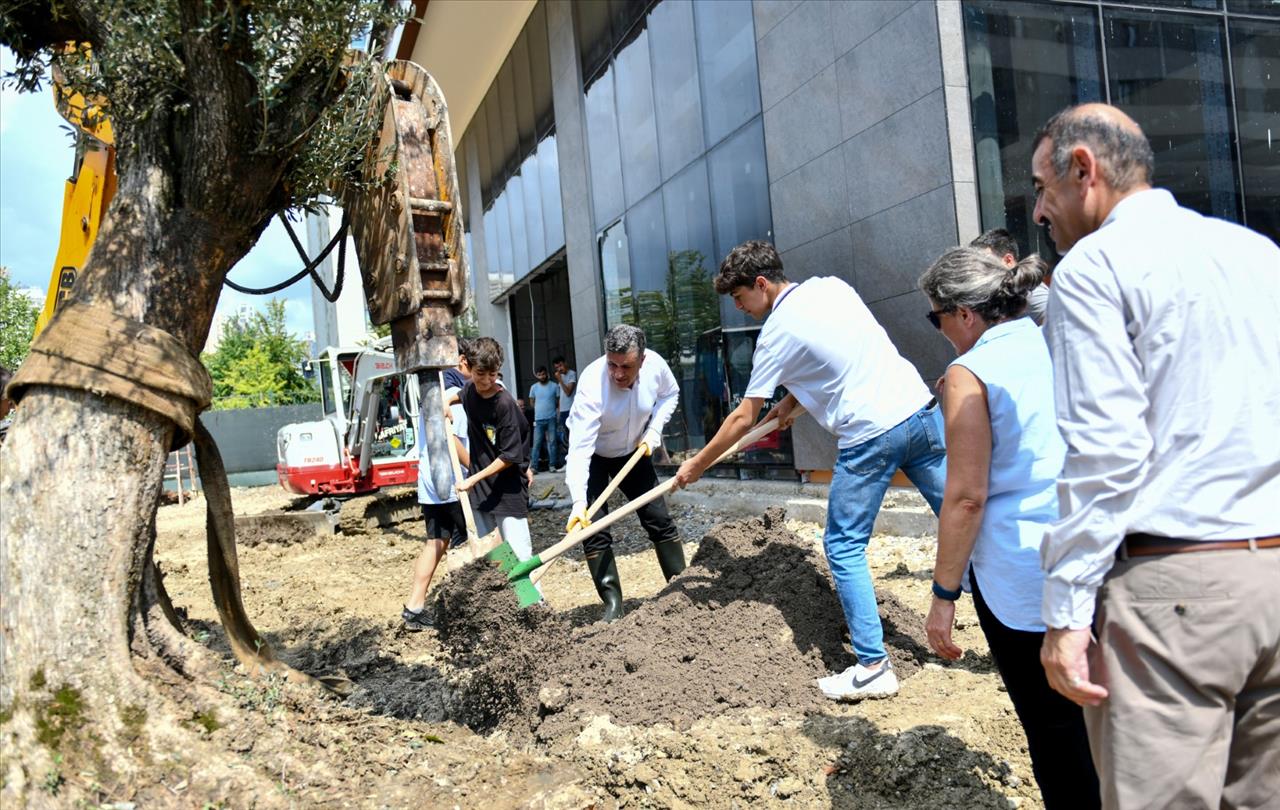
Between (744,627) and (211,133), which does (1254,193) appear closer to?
(744,627)

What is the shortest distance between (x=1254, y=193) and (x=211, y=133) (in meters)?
7.81

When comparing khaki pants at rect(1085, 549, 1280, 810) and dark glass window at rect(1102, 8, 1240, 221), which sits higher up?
dark glass window at rect(1102, 8, 1240, 221)

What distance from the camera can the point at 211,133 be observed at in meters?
3.17

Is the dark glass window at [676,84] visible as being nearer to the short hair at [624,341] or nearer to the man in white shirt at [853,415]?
the short hair at [624,341]

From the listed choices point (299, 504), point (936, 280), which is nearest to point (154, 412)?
point (936, 280)

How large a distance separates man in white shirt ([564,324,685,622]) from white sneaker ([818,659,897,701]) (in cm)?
180

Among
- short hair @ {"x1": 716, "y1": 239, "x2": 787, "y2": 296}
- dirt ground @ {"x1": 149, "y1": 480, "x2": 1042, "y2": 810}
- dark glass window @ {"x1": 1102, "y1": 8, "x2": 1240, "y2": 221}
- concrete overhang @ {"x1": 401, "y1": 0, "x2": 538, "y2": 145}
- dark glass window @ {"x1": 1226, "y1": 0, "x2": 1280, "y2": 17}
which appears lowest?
dirt ground @ {"x1": 149, "y1": 480, "x2": 1042, "y2": 810}

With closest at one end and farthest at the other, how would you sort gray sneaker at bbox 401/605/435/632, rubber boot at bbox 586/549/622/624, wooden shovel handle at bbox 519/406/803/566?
wooden shovel handle at bbox 519/406/803/566 → rubber boot at bbox 586/549/622/624 → gray sneaker at bbox 401/605/435/632

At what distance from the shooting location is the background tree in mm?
2830

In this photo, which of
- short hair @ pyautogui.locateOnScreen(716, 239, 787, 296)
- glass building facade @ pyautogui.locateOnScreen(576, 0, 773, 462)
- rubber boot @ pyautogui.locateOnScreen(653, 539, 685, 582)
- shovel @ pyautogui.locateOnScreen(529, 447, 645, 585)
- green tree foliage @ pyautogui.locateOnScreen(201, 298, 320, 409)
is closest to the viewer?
short hair @ pyautogui.locateOnScreen(716, 239, 787, 296)

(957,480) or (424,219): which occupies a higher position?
(424,219)

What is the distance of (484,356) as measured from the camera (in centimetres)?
547

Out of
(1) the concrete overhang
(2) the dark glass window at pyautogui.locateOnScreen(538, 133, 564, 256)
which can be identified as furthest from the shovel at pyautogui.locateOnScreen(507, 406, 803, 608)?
(1) the concrete overhang

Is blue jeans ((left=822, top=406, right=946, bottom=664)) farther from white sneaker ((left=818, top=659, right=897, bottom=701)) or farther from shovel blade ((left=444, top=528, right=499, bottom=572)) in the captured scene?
shovel blade ((left=444, top=528, right=499, bottom=572))
